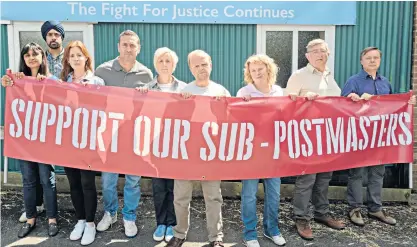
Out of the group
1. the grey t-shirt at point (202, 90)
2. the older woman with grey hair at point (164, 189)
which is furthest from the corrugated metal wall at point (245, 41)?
the grey t-shirt at point (202, 90)

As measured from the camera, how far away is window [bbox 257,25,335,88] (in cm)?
540

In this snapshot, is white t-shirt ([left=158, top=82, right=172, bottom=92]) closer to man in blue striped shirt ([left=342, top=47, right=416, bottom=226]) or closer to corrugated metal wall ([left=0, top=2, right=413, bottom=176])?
corrugated metal wall ([left=0, top=2, right=413, bottom=176])

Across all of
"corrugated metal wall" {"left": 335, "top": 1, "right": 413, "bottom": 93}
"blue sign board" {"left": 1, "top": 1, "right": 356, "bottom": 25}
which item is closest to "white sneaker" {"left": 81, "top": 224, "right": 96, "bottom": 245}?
"blue sign board" {"left": 1, "top": 1, "right": 356, "bottom": 25}

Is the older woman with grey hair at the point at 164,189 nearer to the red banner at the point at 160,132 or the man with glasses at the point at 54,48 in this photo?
the red banner at the point at 160,132

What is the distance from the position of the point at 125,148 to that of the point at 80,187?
61 centimetres

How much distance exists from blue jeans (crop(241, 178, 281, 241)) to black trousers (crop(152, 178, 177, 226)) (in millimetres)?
690

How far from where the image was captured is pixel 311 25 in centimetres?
538

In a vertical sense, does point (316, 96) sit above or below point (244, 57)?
below

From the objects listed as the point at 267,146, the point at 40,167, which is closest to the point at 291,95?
the point at 267,146

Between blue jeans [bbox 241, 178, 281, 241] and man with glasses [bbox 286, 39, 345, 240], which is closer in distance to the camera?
blue jeans [bbox 241, 178, 281, 241]

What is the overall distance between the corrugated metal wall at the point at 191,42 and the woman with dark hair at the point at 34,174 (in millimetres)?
1446

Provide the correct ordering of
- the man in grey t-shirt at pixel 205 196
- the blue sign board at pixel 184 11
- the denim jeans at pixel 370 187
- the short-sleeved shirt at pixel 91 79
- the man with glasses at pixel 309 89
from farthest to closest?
the blue sign board at pixel 184 11, the denim jeans at pixel 370 187, the man with glasses at pixel 309 89, the short-sleeved shirt at pixel 91 79, the man in grey t-shirt at pixel 205 196

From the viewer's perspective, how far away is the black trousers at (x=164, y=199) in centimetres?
392

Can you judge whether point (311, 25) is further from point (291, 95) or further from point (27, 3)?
point (27, 3)
